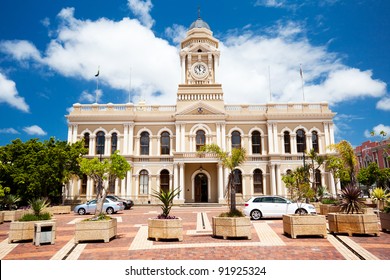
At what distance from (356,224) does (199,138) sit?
2128 centimetres

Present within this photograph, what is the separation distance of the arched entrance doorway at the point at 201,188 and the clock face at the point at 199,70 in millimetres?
12515

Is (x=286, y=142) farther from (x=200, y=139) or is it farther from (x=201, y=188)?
(x=201, y=188)

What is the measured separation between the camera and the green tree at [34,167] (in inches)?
892

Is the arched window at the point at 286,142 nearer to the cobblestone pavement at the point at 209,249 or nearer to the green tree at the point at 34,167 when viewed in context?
the green tree at the point at 34,167

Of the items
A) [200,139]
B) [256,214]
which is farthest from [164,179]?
[256,214]

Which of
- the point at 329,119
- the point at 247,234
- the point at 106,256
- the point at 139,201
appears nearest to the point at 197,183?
the point at 139,201

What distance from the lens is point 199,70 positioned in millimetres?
36625

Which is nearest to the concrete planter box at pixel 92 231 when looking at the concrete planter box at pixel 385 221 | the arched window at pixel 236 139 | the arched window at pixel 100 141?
the concrete planter box at pixel 385 221

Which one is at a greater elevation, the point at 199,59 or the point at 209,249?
the point at 199,59

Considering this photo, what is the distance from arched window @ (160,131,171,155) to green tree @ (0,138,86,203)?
910cm

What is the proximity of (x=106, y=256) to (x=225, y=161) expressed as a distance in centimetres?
660

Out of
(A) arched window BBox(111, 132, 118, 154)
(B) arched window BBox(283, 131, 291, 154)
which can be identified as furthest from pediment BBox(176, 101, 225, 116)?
(B) arched window BBox(283, 131, 291, 154)

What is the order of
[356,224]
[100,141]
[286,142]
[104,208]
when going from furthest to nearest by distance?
[100,141]
[286,142]
[104,208]
[356,224]

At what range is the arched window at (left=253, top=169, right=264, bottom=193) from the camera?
30314 millimetres
